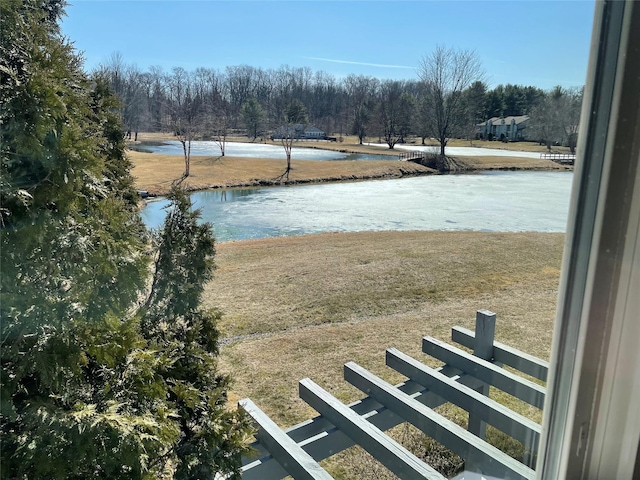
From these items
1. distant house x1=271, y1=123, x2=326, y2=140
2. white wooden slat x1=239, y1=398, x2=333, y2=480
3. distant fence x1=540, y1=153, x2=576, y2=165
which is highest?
distant house x1=271, y1=123, x2=326, y2=140

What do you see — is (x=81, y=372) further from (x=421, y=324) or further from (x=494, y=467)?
(x=421, y=324)

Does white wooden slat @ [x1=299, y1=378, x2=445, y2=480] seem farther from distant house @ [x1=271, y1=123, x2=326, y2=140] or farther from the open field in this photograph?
distant house @ [x1=271, y1=123, x2=326, y2=140]

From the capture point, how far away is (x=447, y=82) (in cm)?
87

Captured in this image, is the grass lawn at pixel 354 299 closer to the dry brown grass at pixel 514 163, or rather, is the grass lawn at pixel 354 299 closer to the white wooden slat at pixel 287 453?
the dry brown grass at pixel 514 163

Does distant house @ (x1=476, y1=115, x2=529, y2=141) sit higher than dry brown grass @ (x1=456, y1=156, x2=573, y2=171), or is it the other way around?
distant house @ (x1=476, y1=115, x2=529, y2=141)

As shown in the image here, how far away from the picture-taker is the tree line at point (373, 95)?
689 millimetres

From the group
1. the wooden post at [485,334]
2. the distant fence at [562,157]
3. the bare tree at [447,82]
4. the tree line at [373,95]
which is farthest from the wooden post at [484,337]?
the distant fence at [562,157]

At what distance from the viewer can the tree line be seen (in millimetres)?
689

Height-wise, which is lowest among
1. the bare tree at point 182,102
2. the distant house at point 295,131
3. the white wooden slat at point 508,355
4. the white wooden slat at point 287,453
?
the white wooden slat at point 287,453

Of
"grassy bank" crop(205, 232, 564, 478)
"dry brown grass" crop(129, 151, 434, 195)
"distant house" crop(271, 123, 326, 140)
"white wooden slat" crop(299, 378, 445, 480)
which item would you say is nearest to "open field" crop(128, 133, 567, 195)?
"dry brown grass" crop(129, 151, 434, 195)

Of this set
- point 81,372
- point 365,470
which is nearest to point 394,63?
point 81,372

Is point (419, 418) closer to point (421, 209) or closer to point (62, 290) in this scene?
point (62, 290)

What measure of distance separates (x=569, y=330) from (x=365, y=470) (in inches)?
41.1

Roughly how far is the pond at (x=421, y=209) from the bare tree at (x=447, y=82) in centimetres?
18
